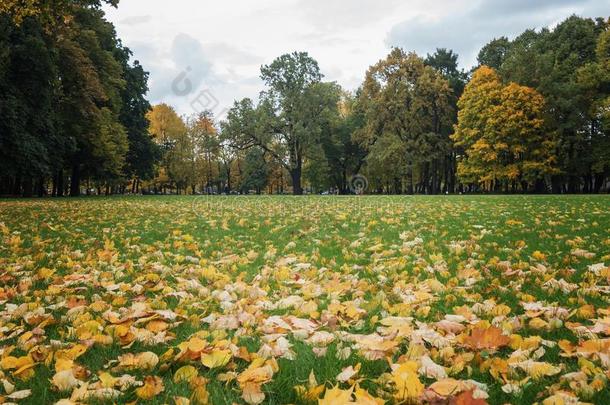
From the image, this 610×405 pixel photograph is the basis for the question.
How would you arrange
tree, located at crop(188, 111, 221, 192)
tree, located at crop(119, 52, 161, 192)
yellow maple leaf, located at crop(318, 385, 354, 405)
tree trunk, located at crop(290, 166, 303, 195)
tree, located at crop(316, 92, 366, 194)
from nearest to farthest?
yellow maple leaf, located at crop(318, 385, 354, 405), tree, located at crop(119, 52, 161, 192), tree trunk, located at crop(290, 166, 303, 195), tree, located at crop(316, 92, 366, 194), tree, located at crop(188, 111, 221, 192)

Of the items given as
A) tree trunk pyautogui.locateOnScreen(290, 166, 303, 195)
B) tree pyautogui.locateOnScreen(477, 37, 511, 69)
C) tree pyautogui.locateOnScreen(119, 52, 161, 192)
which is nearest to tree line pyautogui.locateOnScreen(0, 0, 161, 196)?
tree pyautogui.locateOnScreen(119, 52, 161, 192)

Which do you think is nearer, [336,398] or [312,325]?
[336,398]

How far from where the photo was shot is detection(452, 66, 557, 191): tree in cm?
3522

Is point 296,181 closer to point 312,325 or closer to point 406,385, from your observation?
point 312,325

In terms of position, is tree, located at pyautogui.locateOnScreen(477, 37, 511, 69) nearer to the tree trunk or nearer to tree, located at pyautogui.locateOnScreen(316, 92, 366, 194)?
tree, located at pyautogui.locateOnScreen(316, 92, 366, 194)

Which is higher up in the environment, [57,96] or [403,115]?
[403,115]

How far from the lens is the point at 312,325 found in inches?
108

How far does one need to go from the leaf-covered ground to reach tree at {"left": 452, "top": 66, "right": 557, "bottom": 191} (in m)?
33.6

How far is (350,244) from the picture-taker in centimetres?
630

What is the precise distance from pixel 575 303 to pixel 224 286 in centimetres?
291

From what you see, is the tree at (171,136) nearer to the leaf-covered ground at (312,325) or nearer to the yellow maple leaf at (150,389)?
the leaf-covered ground at (312,325)

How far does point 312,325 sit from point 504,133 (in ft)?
124

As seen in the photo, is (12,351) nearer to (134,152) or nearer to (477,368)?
(477,368)

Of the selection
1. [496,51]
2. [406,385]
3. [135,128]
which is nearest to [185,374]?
[406,385]
